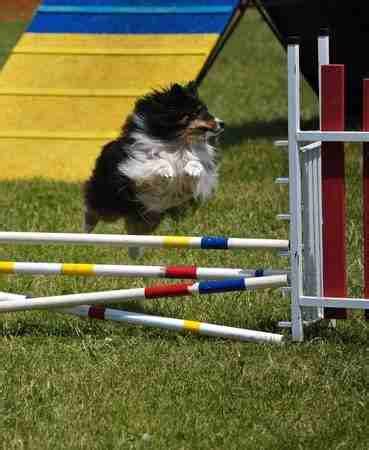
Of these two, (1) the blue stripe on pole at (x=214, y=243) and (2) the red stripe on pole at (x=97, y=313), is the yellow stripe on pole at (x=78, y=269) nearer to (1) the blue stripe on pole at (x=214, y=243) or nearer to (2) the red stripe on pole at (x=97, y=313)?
(2) the red stripe on pole at (x=97, y=313)

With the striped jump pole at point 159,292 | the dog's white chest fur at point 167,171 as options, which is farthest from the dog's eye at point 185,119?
the striped jump pole at point 159,292

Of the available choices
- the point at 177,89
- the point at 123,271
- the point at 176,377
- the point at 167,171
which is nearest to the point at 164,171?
the point at 167,171

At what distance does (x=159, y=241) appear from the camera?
5.39 metres

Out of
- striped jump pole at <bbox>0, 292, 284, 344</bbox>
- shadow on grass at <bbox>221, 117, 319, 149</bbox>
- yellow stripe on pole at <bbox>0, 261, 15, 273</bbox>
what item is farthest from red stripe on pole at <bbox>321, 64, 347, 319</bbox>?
shadow on grass at <bbox>221, 117, 319, 149</bbox>

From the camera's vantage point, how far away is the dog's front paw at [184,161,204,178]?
6703 millimetres

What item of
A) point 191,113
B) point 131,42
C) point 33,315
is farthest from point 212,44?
point 33,315

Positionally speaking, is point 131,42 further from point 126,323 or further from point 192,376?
point 192,376

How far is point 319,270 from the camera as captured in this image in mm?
5219

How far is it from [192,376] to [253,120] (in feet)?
27.2

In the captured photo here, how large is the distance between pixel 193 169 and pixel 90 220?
90cm

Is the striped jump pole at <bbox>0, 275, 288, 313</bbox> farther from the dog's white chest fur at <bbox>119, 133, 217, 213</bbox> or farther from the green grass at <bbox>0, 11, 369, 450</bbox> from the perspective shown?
the dog's white chest fur at <bbox>119, 133, 217, 213</bbox>

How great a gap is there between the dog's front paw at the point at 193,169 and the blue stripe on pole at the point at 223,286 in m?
1.54

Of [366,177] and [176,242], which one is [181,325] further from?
[366,177]

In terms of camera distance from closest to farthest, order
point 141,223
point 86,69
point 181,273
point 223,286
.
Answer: point 223,286, point 181,273, point 141,223, point 86,69
